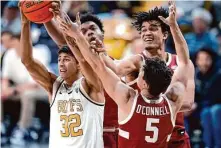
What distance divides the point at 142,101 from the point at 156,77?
0.24m

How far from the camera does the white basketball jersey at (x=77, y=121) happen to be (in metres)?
6.12

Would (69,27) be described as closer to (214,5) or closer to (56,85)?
(56,85)

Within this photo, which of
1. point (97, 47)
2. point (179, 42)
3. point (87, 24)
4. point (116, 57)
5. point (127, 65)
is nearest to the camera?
point (97, 47)

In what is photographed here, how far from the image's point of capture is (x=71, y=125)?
6.14 meters

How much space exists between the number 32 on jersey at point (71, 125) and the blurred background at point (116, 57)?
13.4ft

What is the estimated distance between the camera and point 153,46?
21.9 ft

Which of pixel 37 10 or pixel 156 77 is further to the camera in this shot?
pixel 37 10

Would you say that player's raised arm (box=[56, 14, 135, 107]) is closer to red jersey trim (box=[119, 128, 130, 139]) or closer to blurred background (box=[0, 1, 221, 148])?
red jersey trim (box=[119, 128, 130, 139])

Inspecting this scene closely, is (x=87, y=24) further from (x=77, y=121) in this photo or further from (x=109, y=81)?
(x=109, y=81)

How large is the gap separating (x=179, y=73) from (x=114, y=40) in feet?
17.1

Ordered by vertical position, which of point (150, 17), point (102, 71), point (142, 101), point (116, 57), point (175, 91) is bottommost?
point (142, 101)

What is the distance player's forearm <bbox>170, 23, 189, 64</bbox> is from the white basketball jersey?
880mm

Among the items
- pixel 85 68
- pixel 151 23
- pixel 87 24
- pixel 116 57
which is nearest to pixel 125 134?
pixel 85 68

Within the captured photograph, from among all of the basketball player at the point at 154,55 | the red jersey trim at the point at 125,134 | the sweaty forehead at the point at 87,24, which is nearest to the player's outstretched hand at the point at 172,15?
the basketball player at the point at 154,55
